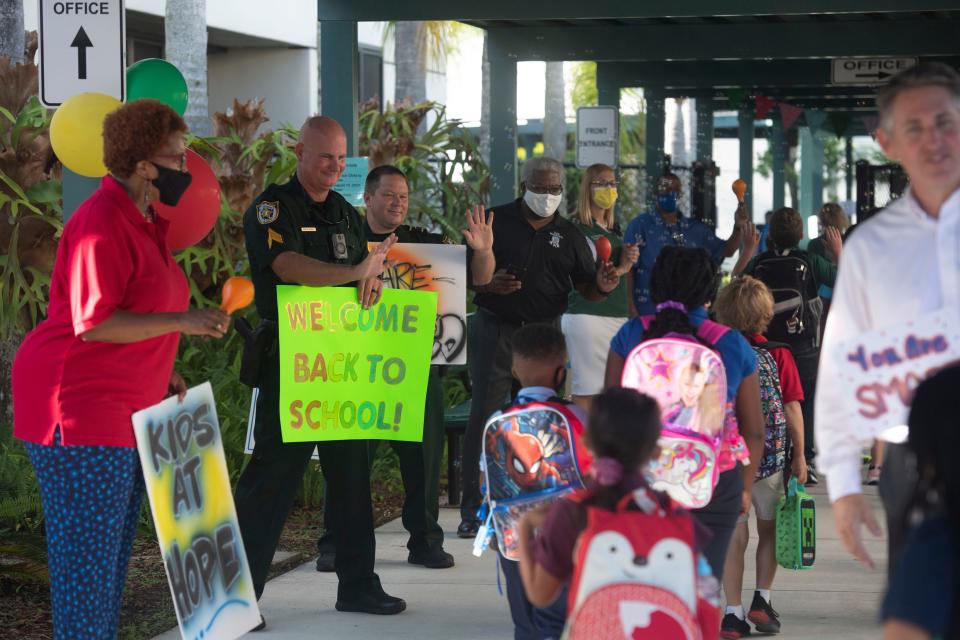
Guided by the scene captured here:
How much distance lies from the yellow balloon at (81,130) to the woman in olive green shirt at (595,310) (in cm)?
278

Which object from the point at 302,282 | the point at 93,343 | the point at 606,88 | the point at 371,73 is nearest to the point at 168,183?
the point at 93,343

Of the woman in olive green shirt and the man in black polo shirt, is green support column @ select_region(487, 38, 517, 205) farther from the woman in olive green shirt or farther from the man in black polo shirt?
the man in black polo shirt

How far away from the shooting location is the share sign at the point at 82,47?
6160 millimetres

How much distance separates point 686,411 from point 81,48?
9.63 feet

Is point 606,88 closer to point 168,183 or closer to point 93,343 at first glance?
point 168,183

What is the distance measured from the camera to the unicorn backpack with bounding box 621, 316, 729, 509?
493 cm

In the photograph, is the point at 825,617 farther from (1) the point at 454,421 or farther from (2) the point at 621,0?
(2) the point at 621,0

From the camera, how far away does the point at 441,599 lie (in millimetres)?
7227

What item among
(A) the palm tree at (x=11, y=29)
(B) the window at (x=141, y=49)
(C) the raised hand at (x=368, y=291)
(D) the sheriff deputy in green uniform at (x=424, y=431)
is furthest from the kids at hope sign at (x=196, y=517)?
(B) the window at (x=141, y=49)

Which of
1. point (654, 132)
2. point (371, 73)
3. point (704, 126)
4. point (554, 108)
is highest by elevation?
point (371, 73)

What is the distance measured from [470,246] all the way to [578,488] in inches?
133

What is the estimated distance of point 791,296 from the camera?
1035 centimetres

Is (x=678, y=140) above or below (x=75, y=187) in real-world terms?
above

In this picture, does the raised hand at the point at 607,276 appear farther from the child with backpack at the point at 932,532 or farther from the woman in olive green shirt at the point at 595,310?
the child with backpack at the point at 932,532
